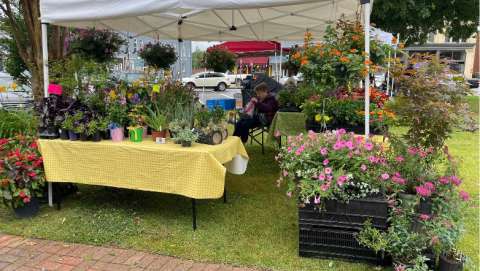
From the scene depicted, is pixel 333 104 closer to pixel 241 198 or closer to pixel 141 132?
pixel 241 198

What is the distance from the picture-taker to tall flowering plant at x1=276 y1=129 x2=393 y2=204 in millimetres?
2529

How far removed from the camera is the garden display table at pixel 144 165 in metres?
3.02

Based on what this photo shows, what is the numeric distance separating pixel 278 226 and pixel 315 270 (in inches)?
30.0

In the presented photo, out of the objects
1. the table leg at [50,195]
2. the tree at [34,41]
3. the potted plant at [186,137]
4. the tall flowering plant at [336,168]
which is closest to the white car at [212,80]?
the tree at [34,41]

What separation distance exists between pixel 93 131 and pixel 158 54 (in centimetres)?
561

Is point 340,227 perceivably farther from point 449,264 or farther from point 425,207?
point 449,264

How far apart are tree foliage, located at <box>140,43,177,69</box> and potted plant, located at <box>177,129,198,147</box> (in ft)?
18.9

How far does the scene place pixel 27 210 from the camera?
349cm

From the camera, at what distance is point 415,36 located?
12.3 meters

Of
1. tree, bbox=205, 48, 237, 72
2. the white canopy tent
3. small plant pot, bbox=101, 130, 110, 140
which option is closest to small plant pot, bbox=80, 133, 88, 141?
small plant pot, bbox=101, 130, 110, 140

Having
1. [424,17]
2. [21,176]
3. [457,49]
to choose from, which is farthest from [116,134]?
[457,49]

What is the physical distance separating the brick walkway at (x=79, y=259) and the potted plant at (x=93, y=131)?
924mm

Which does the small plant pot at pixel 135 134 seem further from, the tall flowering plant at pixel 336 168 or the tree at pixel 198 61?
the tree at pixel 198 61

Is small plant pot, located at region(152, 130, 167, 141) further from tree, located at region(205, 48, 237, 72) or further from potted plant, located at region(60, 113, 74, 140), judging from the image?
tree, located at region(205, 48, 237, 72)
